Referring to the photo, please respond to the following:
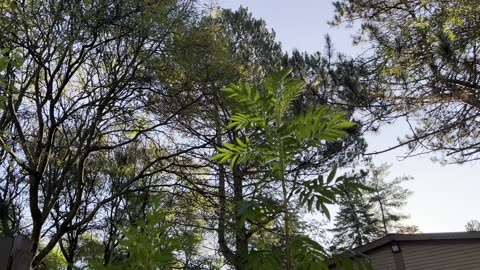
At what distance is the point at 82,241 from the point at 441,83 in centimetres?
1092

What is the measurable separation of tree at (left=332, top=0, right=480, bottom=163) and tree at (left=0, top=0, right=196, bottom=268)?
3.33m

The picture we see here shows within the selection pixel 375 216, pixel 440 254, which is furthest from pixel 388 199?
pixel 440 254

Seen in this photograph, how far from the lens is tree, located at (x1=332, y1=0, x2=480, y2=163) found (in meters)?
5.35

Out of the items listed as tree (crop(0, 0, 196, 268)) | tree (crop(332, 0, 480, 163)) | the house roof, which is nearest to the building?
the house roof

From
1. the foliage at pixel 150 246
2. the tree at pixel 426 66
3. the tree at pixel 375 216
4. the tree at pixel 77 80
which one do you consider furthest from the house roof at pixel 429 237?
the tree at pixel 375 216

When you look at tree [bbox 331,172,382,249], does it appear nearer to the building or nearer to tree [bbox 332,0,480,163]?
the building

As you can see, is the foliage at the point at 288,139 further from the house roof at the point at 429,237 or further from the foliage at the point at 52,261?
the house roof at the point at 429,237

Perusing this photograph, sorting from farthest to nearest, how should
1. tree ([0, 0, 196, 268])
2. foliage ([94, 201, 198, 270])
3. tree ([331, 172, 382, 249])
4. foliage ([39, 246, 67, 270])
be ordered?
tree ([331, 172, 382, 249]) < foliage ([39, 246, 67, 270]) < tree ([0, 0, 196, 268]) < foliage ([94, 201, 198, 270])

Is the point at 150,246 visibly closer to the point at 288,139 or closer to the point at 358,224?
the point at 288,139

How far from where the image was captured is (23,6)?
5066 millimetres

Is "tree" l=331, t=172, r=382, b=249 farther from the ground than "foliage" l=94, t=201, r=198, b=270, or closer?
farther from the ground

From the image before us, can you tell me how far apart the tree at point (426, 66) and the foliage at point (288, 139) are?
177 inches

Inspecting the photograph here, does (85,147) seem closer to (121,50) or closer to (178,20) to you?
(121,50)

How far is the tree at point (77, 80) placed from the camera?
201 inches
